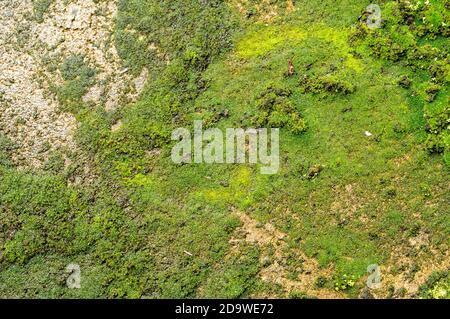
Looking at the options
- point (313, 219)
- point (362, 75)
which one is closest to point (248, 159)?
point (313, 219)

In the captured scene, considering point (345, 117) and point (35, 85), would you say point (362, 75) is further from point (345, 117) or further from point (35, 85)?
point (35, 85)

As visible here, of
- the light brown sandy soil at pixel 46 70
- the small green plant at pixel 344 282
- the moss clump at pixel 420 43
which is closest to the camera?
the small green plant at pixel 344 282

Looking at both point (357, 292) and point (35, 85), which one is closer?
point (357, 292)

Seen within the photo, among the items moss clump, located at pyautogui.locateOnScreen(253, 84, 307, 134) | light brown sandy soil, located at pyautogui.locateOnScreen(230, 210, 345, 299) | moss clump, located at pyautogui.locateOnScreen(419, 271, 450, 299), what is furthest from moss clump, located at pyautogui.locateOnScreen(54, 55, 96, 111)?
moss clump, located at pyautogui.locateOnScreen(419, 271, 450, 299)

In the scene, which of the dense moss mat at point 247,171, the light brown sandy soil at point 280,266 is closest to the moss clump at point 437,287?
the dense moss mat at point 247,171

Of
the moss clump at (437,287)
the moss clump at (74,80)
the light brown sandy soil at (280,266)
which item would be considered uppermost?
the moss clump at (74,80)

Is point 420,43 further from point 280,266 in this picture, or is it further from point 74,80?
point 74,80

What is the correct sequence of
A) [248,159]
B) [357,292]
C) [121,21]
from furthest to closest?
1. [121,21]
2. [248,159]
3. [357,292]

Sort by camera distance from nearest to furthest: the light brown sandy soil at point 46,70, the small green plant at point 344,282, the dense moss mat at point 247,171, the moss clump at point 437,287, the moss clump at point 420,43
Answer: the moss clump at point 437,287, the small green plant at point 344,282, the dense moss mat at point 247,171, the moss clump at point 420,43, the light brown sandy soil at point 46,70

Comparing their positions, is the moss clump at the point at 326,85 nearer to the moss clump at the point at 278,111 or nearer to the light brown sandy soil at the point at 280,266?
the moss clump at the point at 278,111
